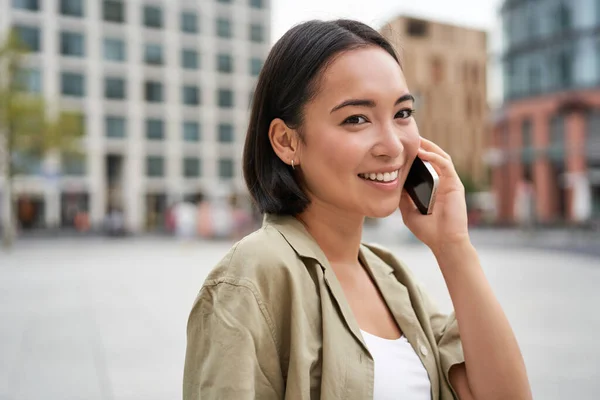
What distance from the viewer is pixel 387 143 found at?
1.40 metres

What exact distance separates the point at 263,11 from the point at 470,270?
58959 millimetres

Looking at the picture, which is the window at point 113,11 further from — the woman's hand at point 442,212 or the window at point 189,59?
the woman's hand at point 442,212

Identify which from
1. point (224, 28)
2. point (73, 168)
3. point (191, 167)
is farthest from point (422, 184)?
point (224, 28)

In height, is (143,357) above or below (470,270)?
below

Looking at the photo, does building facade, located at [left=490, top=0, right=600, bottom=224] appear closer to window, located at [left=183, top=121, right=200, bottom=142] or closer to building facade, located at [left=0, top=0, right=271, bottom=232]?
building facade, located at [left=0, top=0, right=271, bottom=232]

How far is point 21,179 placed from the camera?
4506 cm

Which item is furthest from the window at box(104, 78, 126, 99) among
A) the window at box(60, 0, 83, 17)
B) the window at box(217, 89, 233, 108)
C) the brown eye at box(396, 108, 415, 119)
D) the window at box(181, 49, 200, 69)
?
the brown eye at box(396, 108, 415, 119)

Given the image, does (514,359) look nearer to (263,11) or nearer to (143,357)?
(143,357)

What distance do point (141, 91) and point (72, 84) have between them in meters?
5.62

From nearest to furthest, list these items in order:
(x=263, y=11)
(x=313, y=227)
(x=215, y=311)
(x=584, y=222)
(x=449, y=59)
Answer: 1. (x=215, y=311)
2. (x=313, y=227)
3. (x=584, y=222)
4. (x=263, y=11)
5. (x=449, y=59)

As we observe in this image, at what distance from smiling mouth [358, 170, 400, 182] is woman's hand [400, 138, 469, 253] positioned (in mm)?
167

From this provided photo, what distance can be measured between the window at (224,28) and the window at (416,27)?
1967 centimetres

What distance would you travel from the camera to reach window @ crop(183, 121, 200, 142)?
5322 centimetres

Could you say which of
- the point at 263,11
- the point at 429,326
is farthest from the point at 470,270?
the point at 263,11
